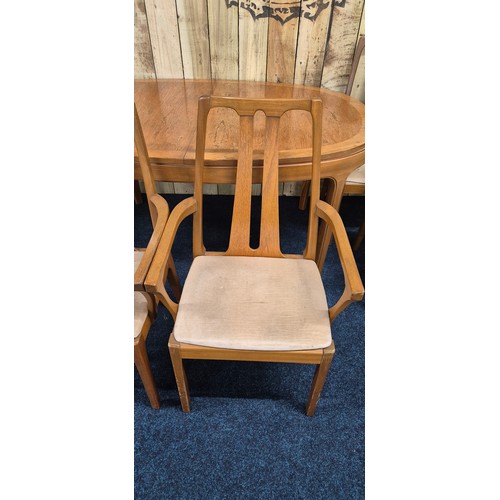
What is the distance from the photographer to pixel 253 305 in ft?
3.10

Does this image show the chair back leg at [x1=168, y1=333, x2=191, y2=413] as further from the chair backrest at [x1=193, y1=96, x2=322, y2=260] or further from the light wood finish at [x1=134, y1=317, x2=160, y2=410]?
the chair backrest at [x1=193, y1=96, x2=322, y2=260]

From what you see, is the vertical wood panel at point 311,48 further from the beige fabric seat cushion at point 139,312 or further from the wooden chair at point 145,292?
the beige fabric seat cushion at point 139,312

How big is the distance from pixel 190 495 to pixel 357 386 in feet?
2.23

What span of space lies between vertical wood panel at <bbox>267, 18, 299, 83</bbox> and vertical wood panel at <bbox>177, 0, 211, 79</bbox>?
32 centimetres

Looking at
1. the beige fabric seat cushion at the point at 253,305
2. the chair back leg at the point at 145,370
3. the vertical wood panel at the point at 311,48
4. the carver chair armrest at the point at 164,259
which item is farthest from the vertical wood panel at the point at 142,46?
the chair back leg at the point at 145,370

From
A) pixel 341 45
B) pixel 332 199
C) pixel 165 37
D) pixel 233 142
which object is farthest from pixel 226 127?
pixel 341 45

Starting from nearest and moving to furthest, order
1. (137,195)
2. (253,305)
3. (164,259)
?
1. (164,259)
2. (253,305)
3. (137,195)

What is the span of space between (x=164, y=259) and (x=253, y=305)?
289mm

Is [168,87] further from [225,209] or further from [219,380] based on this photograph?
[219,380]

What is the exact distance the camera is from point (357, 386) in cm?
124

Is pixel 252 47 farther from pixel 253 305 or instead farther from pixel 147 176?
pixel 253 305

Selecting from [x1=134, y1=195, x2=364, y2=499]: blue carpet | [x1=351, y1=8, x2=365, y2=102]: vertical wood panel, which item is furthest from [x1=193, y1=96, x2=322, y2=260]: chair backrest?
[x1=351, y1=8, x2=365, y2=102]: vertical wood panel

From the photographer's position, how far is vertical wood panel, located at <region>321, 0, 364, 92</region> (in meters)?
1.56

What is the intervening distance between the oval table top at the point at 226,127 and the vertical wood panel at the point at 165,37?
0.17 meters
